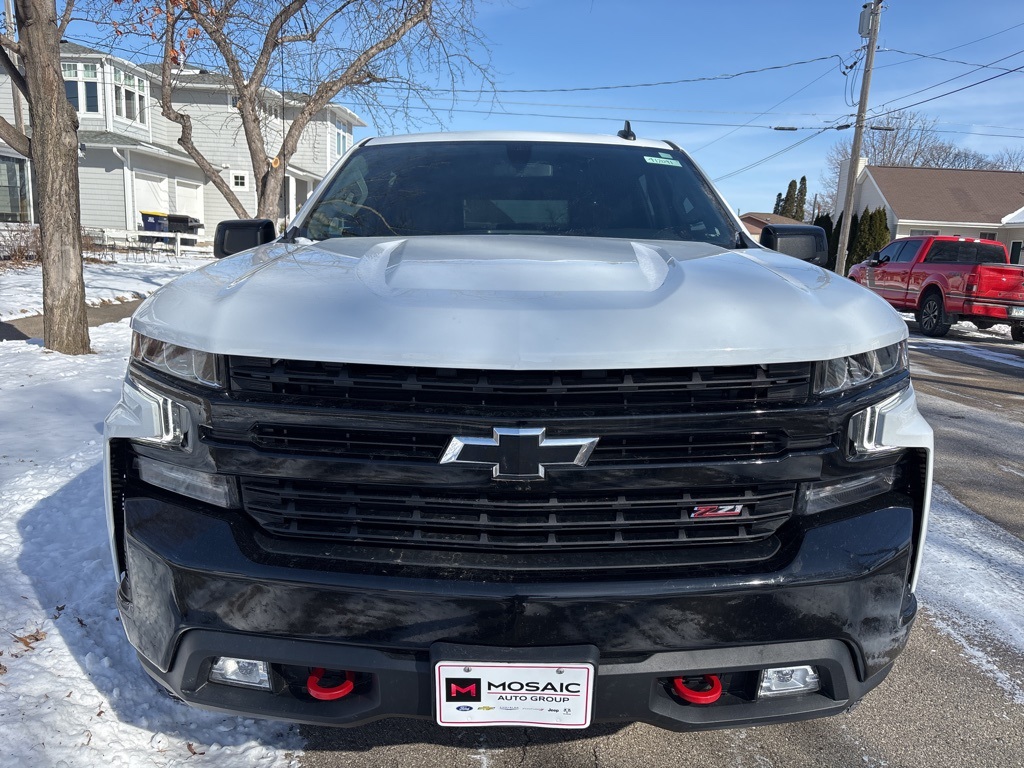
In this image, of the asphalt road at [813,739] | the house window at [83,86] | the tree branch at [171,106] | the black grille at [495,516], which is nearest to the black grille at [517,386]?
the black grille at [495,516]

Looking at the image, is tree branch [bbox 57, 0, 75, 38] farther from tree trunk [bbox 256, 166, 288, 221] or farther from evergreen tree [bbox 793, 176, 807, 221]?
evergreen tree [bbox 793, 176, 807, 221]

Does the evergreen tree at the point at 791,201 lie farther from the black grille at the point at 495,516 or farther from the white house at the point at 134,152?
the black grille at the point at 495,516

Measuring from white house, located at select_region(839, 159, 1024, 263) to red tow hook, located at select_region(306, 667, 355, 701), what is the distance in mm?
38452

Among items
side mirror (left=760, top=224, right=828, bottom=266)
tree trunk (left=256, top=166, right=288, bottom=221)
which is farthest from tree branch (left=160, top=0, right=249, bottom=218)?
side mirror (left=760, top=224, right=828, bottom=266)

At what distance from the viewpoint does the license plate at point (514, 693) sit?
1.62m

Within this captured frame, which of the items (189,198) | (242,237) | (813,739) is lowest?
(813,739)

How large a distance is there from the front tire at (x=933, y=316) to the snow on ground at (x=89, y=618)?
11267 millimetres

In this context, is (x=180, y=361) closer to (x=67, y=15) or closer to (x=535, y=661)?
(x=535, y=661)

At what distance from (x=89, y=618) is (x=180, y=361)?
4.64 ft

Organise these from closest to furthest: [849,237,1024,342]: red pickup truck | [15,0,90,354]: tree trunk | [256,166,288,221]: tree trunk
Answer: [15,0,90,354]: tree trunk, [256,166,288,221]: tree trunk, [849,237,1024,342]: red pickup truck

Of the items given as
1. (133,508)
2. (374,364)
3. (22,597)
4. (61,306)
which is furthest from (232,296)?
(61,306)

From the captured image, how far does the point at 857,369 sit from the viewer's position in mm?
1812

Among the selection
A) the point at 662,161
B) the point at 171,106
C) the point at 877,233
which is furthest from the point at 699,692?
the point at 877,233

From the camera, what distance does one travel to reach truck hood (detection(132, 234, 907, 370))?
63.6 inches
